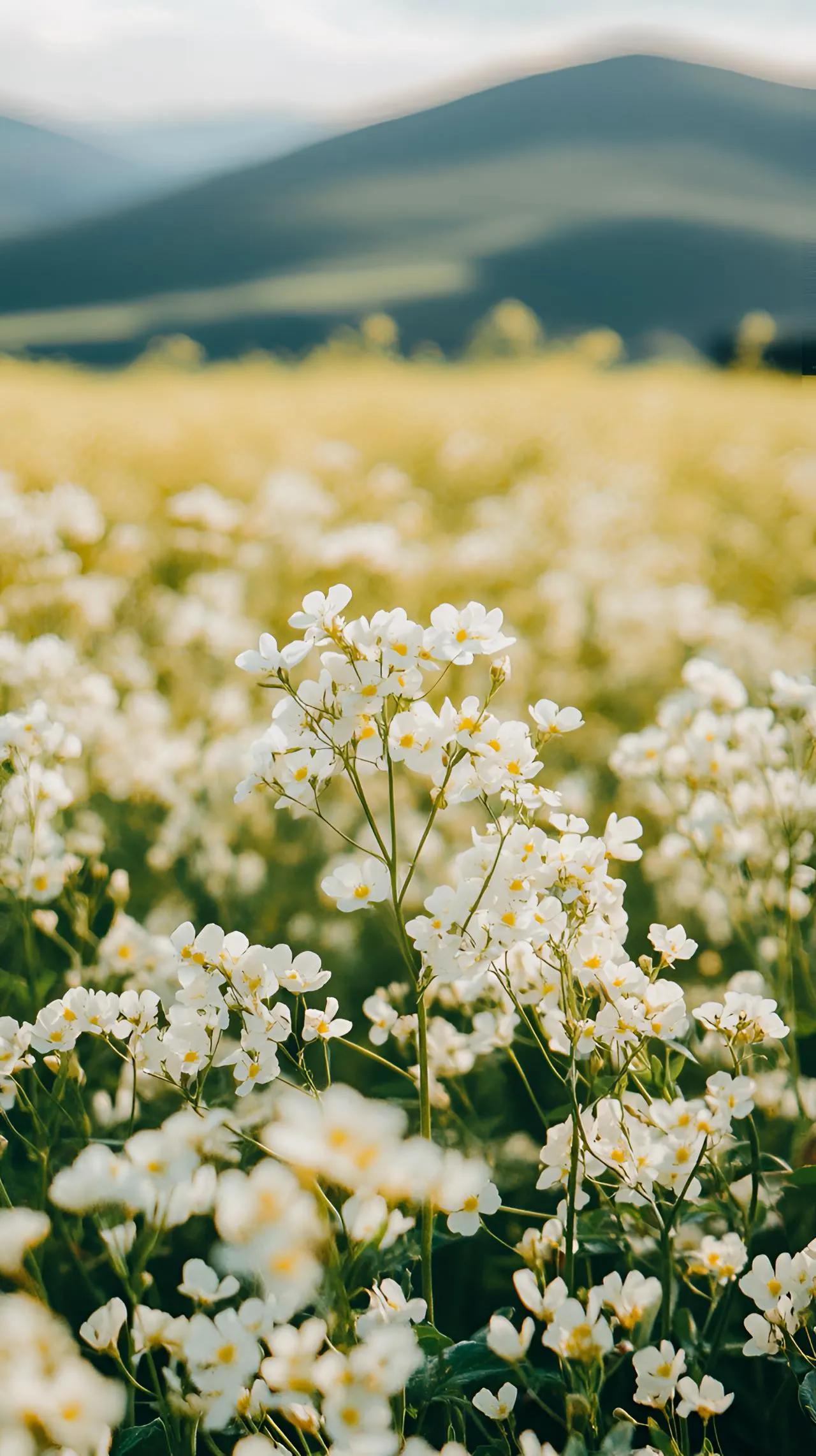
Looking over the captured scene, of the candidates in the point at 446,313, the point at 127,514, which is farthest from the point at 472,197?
the point at 127,514

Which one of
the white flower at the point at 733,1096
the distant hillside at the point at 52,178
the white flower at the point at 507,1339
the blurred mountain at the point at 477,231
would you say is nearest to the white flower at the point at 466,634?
the white flower at the point at 733,1096

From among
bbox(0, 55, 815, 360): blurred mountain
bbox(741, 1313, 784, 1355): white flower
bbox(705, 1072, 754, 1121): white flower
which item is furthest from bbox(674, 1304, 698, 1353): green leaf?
bbox(0, 55, 815, 360): blurred mountain

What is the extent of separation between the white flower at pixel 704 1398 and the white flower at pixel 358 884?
1.47ft

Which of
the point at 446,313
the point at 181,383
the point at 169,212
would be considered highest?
the point at 169,212

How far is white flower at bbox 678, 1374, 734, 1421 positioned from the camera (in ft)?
2.75

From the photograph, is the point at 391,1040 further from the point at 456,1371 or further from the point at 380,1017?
the point at 456,1371

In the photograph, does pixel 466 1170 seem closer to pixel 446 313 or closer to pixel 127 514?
pixel 127 514

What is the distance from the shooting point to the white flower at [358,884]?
92 centimetres

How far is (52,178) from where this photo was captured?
3381 inches

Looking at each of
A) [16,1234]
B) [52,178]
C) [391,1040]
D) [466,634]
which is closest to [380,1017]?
[466,634]

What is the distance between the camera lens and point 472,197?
247 feet

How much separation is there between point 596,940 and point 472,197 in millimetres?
83144

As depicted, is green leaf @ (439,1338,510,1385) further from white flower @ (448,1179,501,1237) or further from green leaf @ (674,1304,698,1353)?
green leaf @ (674,1304,698,1353)

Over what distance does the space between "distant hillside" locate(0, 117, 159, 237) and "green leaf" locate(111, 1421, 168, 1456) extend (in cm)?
6987
